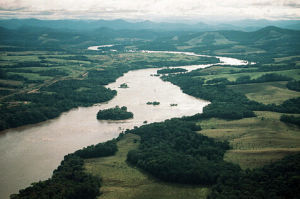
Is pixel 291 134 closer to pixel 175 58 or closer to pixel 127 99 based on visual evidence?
pixel 127 99

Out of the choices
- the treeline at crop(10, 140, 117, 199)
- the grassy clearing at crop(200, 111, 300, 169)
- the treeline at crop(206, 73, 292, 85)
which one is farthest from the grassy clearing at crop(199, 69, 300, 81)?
the treeline at crop(10, 140, 117, 199)

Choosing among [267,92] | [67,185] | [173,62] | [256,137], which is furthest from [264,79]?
[67,185]

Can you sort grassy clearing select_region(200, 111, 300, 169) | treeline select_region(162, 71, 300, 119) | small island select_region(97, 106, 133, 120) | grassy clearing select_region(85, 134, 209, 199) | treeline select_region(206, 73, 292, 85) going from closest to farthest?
1. grassy clearing select_region(85, 134, 209, 199)
2. grassy clearing select_region(200, 111, 300, 169)
3. treeline select_region(162, 71, 300, 119)
4. small island select_region(97, 106, 133, 120)
5. treeline select_region(206, 73, 292, 85)

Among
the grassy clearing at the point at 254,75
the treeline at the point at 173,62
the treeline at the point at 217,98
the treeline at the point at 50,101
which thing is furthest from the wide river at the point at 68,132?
the treeline at the point at 173,62

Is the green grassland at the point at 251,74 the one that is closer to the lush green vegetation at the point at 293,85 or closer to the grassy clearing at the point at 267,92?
the lush green vegetation at the point at 293,85

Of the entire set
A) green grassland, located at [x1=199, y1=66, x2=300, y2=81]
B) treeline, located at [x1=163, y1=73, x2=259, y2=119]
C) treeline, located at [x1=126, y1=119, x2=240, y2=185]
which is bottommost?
treeline, located at [x1=126, y1=119, x2=240, y2=185]

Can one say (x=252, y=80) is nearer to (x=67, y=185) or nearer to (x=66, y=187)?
Answer: (x=67, y=185)

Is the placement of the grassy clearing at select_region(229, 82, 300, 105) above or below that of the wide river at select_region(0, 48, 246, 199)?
above

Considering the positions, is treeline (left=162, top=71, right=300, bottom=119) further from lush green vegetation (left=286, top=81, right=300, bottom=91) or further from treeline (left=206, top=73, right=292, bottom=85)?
lush green vegetation (left=286, top=81, right=300, bottom=91)
